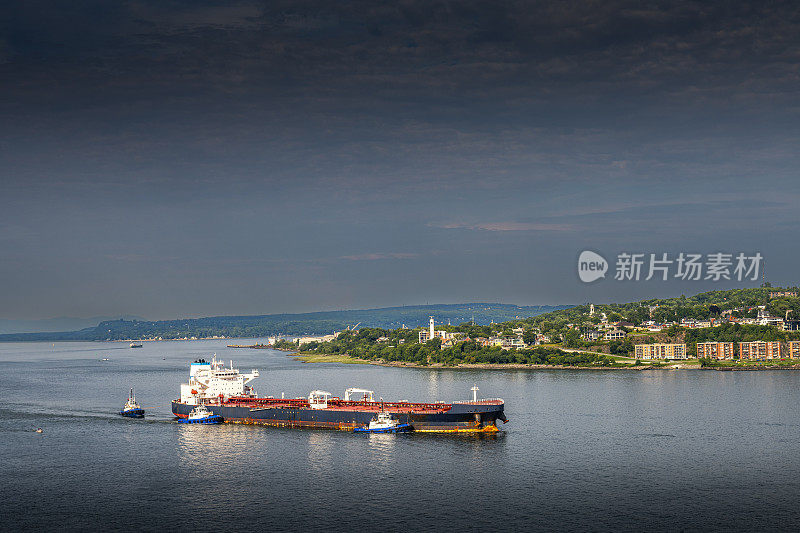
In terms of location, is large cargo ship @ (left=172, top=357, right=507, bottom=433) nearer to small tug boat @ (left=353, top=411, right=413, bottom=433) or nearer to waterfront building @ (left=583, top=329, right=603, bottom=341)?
small tug boat @ (left=353, top=411, right=413, bottom=433)

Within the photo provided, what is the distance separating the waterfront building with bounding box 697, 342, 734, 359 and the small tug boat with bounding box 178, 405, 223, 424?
368 ft

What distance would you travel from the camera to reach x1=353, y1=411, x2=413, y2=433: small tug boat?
69812 mm

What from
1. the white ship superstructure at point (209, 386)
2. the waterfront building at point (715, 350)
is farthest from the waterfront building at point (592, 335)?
the white ship superstructure at point (209, 386)

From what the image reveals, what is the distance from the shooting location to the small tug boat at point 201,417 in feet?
257

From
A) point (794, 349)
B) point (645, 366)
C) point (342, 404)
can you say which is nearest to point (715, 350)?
point (794, 349)

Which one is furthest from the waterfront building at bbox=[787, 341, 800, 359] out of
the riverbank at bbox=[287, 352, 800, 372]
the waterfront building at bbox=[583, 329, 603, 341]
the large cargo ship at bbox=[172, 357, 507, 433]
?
the large cargo ship at bbox=[172, 357, 507, 433]

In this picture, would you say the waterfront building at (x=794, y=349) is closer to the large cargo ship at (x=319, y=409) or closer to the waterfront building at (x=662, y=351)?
the waterfront building at (x=662, y=351)

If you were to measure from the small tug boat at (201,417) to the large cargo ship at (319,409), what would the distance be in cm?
57

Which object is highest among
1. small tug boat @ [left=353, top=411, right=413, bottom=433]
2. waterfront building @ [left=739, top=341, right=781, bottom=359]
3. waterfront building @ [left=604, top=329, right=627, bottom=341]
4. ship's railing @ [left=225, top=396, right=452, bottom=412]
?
waterfront building @ [left=604, top=329, right=627, bottom=341]

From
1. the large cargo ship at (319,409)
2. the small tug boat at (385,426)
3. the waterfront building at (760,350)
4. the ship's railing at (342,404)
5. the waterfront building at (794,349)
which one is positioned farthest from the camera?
the waterfront building at (794,349)

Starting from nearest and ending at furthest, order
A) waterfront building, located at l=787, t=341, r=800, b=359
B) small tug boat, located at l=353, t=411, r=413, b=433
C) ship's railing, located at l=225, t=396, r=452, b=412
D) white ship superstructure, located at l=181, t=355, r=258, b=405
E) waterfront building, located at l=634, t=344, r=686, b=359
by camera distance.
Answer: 1. small tug boat, located at l=353, t=411, r=413, b=433
2. ship's railing, located at l=225, t=396, r=452, b=412
3. white ship superstructure, located at l=181, t=355, r=258, b=405
4. waterfront building, located at l=787, t=341, r=800, b=359
5. waterfront building, located at l=634, t=344, r=686, b=359

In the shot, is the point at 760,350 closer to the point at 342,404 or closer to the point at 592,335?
the point at 592,335

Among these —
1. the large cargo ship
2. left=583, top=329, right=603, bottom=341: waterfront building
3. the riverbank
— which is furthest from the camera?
left=583, top=329, right=603, bottom=341: waterfront building

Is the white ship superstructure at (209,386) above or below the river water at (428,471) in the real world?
above
